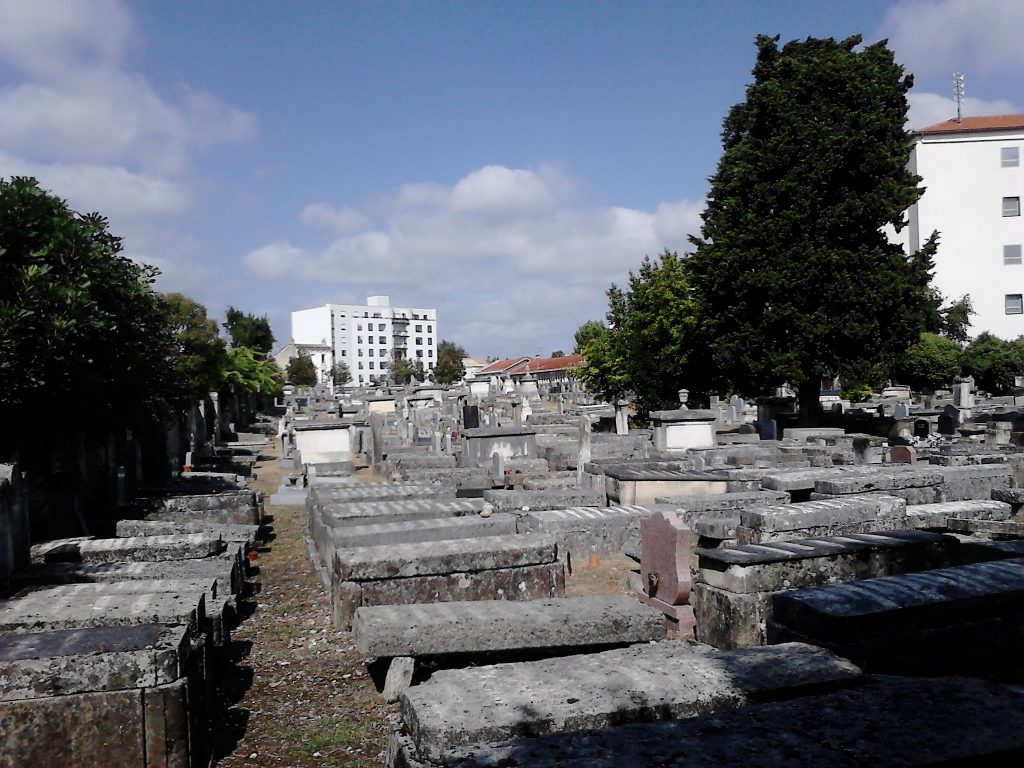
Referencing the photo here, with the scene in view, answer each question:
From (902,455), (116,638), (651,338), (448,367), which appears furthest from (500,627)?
(448,367)

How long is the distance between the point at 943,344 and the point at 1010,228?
51.8 feet

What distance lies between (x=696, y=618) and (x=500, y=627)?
1.61 meters

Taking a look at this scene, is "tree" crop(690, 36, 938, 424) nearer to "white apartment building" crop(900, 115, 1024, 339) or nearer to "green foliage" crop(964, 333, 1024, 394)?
"green foliage" crop(964, 333, 1024, 394)

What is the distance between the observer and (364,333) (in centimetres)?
13512

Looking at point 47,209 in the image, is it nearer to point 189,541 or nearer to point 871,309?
point 189,541

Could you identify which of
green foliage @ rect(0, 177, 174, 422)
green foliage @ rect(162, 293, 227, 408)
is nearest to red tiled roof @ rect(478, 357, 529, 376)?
green foliage @ rect(162, 293, 227, 408)

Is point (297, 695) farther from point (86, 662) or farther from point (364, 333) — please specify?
point (364, 333)

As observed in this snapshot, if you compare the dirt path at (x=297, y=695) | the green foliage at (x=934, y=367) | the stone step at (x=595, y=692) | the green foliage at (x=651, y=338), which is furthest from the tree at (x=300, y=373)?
the stone step at (x=595, y=692)

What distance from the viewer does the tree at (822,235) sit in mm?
24609

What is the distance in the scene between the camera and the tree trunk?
83.5ft

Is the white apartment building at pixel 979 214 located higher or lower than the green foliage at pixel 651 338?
higher

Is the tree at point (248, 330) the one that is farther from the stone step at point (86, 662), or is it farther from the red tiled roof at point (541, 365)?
the stone step at point (86, 662)

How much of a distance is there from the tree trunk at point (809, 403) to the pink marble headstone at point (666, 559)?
20.1m

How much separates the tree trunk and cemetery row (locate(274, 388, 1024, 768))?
42.4 feet
